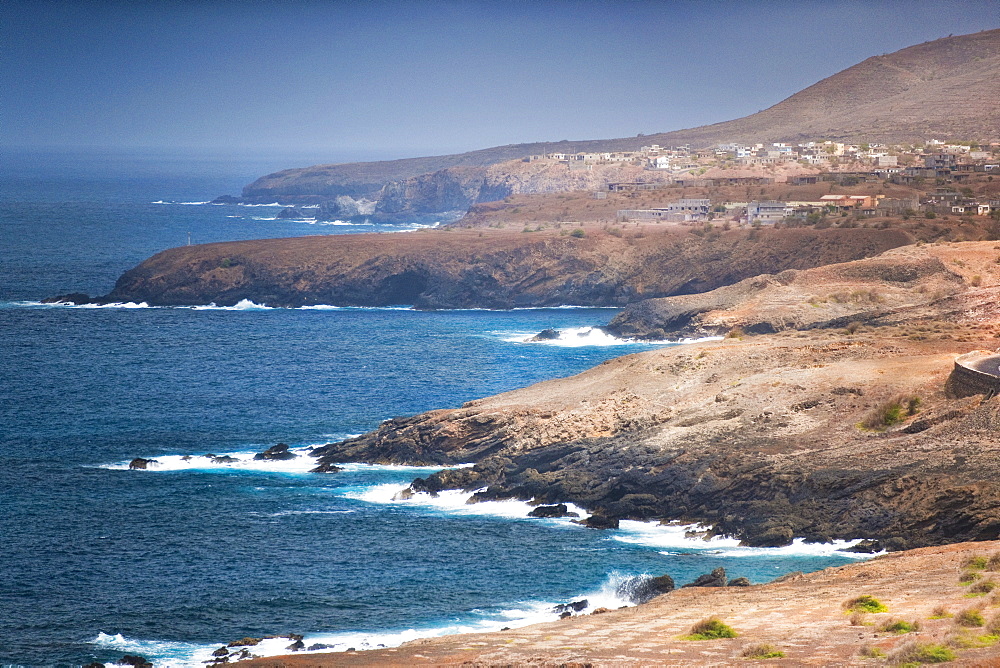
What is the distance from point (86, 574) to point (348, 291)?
333 feet

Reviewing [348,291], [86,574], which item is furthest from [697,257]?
[86,574]

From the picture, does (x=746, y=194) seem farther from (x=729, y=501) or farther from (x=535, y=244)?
(x=729, y=501)

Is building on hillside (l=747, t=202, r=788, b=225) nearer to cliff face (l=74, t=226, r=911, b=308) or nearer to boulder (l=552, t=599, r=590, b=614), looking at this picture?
cliff face (l=74, t=226, r=911, b=308)

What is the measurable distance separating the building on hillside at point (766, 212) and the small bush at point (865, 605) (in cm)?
13396

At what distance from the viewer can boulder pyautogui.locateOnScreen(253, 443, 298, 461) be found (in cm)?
7362

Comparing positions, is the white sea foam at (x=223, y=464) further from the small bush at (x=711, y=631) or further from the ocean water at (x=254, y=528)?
the small bush at (x=711, y=631)

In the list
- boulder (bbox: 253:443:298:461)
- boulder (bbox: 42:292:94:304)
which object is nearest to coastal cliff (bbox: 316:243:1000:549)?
boulder (bbox: 253:443:298:461)

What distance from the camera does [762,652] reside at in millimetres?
35250

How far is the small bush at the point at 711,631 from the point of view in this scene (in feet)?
124

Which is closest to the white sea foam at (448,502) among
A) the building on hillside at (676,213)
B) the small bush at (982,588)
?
the small bush at (982,588)

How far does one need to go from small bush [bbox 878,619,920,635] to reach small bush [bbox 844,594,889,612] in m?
2.09

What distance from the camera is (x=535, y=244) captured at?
534ft

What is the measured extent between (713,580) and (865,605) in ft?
31.9

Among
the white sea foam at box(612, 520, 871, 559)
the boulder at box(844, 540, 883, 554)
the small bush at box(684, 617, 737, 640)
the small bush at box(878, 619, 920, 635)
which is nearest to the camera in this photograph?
the small bush at box(878, 619, 920, 635)
